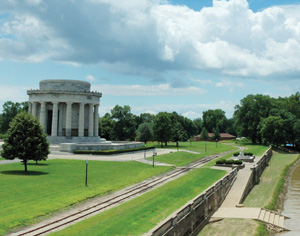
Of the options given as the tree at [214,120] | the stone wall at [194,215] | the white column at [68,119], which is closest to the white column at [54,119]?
the white column at [68,119]

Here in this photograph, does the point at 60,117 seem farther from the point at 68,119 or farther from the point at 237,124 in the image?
the point at 237,124

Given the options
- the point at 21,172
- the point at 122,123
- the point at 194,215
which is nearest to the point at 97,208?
the point at 194,215

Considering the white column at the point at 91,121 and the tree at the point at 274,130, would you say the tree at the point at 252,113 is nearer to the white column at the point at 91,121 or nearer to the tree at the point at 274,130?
the tree at the point at 274,130

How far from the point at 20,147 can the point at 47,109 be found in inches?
1481

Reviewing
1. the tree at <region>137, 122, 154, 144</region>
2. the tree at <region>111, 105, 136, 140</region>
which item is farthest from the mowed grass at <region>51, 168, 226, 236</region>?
the tree at <region>111, 105, 136, 140</region>

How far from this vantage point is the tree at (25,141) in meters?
34.0

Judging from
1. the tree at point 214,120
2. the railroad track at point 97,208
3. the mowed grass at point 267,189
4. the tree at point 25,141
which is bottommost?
the mowed grass at point 267,189

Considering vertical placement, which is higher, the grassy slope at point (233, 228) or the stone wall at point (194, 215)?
the stone wall at point (194, 215)

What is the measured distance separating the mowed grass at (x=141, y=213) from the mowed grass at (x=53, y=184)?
3.26 metres

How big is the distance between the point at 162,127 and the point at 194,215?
205 feet

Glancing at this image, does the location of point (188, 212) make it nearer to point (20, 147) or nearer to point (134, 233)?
point (134, 233)

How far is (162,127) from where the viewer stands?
272 ft

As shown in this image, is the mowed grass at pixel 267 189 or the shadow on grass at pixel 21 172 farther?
the shadow on grass at pixel 21 172

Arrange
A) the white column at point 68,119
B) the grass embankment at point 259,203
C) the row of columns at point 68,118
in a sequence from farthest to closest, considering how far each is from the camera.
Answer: the white column at point 68,119, the row of columns at point 68,118, the grass embankment at point 259,203
